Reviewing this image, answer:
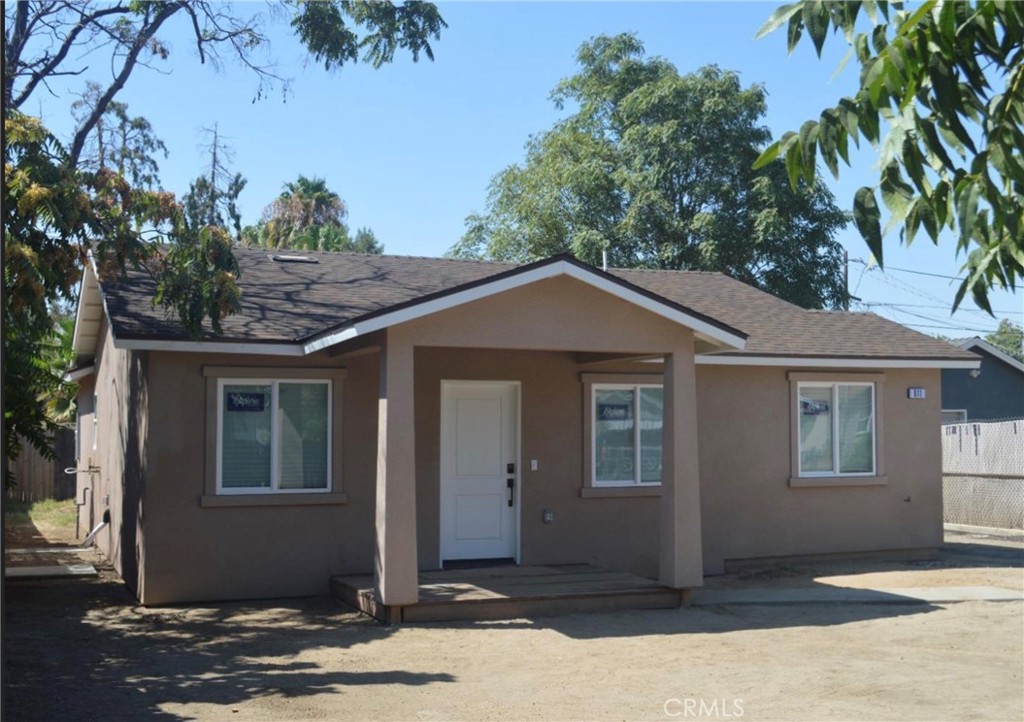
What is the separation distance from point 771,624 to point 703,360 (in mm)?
4047

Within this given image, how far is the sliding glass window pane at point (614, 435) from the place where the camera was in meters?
14.6

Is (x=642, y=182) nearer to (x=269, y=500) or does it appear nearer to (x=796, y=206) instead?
(x=796, y=206)

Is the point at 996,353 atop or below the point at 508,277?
atop

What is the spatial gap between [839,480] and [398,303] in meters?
7.90

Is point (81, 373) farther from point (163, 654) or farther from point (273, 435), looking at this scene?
point (163, 654)

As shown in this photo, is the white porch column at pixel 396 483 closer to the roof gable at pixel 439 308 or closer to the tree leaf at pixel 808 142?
the roof gable at pixel 439 308

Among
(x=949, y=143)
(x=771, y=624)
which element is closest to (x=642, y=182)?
(x=771, y=624)

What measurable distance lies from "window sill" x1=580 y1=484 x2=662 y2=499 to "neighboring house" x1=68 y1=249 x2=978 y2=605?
0.10 ft

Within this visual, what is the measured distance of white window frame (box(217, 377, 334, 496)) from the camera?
41.0ft

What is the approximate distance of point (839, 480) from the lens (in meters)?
16.0

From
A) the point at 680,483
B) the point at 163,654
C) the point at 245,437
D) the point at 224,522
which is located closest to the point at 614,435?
the point at 680,483

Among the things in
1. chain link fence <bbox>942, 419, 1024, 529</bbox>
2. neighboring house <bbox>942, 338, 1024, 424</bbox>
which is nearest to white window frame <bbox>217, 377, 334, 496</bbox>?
chain link fence <bbox>942, 419, 1024, 529</bbox>

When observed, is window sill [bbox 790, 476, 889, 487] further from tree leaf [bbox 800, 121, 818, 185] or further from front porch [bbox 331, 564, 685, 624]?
tree leaf [bbox 800, 121, 818, 185]

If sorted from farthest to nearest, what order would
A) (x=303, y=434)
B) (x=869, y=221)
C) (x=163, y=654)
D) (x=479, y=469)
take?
(x=479, y=469) < (x=303, y=434) < (x=163, y=654) < (x=869, y=221)
